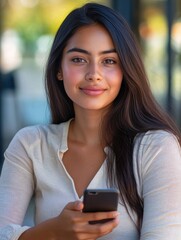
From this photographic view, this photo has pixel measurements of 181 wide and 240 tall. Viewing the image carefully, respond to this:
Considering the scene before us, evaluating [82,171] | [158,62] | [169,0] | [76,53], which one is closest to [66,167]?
[82,171]

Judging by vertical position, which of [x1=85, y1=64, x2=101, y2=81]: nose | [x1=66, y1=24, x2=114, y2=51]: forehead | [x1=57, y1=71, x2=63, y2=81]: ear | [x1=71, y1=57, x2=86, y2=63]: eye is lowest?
[x1=57, y1=71, x2=63, y2=81]: ear

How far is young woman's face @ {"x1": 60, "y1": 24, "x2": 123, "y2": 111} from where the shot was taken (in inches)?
100

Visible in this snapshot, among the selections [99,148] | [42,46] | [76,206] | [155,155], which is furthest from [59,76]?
[42,46]

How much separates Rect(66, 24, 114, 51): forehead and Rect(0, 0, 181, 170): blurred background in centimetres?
364

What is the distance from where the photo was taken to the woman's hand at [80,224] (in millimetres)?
2176

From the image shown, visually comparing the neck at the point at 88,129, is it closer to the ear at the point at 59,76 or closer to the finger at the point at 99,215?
the ear at the point at 59,76

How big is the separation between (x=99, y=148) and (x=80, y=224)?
1.64ft

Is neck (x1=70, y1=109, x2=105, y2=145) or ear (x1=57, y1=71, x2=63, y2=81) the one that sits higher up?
ear (x1=57, y1=71, x2=63, y2=81)

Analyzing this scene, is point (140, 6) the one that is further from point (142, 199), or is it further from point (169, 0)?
point (142, 199)

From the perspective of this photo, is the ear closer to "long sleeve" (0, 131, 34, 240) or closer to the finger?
"long sleeve" (0, 131, 34, 240)

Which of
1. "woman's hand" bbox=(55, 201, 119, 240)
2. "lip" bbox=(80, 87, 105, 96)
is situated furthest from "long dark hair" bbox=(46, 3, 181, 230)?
"woman's hand" bbox=(55, 201, 119, 240)

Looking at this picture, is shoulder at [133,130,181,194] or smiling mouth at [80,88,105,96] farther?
smiling mouth at [80,88,105,96]

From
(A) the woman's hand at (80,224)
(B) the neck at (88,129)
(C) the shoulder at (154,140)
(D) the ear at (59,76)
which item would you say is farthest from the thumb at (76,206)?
(D) the ear at (59,76)

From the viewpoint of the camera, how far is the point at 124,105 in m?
2.65
